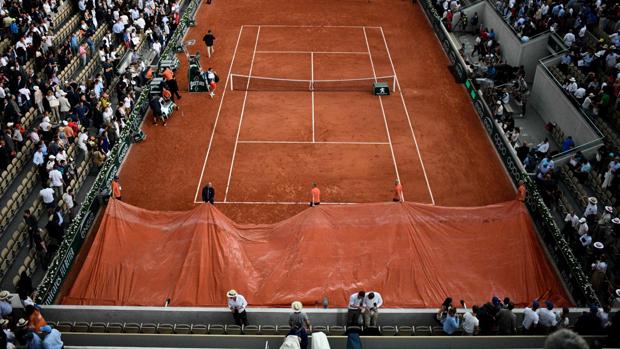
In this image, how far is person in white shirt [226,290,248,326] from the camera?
48.4 ft

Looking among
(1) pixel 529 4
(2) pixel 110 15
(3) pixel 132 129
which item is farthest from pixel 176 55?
(1) pixel 529 4

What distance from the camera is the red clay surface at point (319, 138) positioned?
22.6 m

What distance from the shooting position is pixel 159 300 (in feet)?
53.7

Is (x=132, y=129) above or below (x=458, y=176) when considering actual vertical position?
below

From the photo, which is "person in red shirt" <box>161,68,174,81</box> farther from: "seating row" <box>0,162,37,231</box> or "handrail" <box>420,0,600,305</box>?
"handrail" <box>420,0,600,305</box>

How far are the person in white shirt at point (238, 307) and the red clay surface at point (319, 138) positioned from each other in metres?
6.17

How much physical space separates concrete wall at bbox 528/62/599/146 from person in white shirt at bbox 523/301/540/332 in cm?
1089

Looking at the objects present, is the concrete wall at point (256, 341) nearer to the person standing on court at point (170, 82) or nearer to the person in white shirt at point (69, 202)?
the person in white shirt at point (69, 202)

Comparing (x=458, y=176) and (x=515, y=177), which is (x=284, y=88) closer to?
(x=458, y=176)

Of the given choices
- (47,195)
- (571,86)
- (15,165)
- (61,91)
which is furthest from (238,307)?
(571,86)

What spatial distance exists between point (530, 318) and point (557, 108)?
47.4 ft

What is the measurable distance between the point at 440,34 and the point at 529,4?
516cm

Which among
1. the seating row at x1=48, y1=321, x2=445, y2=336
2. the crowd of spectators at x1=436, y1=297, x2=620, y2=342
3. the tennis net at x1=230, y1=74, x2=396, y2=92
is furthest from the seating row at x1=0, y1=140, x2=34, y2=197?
the crowd of spectators at x1=436, y1=297, x2=620, y2=342

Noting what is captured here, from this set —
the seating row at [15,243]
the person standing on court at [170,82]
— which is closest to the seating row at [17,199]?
the seating row at [15,243]
